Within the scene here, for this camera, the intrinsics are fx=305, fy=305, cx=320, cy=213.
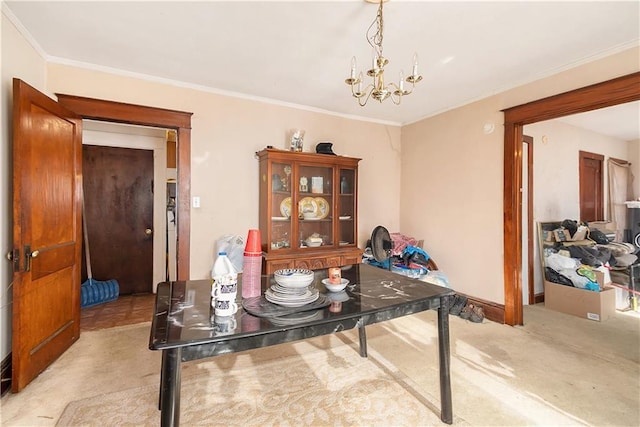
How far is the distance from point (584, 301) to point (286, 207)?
11.3 ft

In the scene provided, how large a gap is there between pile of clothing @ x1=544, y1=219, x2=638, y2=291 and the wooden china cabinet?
238 centimetres

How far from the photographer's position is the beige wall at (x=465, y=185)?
317cm

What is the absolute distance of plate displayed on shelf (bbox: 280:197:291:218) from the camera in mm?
3402

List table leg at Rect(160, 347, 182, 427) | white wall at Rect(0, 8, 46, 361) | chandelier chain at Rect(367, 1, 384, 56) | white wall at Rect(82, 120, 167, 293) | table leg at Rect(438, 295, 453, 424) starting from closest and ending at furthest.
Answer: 1. table leg at Rect(160, 347, 182, 427)
2. table leg at Rect(438, 295, 453, 424)
3. chandelier chain at Rect(367, 1, 384, 56)
4. white wall at Rect(0, 8, 46, 361)
5. white wall at Rect(82, 120, 167, 293)

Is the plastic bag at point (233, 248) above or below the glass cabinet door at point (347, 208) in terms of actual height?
below

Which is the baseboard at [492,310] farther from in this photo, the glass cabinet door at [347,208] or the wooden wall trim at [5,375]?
the wooden wall trim at [5,375]

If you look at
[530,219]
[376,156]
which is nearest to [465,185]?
[530,219]

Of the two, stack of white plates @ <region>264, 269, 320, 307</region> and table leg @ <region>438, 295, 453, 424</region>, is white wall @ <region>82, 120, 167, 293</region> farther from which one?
table leg @ <region>438, 295, 453, 424</region>

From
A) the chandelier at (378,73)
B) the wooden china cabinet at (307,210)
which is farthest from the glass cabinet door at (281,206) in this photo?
the chandelier at (378,73)

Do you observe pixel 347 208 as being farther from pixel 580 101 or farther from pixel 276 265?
pixel 580 101

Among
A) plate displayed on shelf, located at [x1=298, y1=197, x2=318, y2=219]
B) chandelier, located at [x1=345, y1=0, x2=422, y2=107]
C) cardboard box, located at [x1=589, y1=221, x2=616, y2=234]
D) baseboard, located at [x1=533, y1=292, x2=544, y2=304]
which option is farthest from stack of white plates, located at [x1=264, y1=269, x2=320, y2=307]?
cardboard box, located at [x1=589, y1=221, x2=616, y2=234]

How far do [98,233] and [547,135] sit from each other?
19.7 feet

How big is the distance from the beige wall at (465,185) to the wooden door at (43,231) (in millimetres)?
3747

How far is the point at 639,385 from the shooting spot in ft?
6.74
